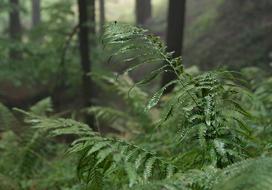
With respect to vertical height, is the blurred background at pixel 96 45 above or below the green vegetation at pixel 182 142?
→ below

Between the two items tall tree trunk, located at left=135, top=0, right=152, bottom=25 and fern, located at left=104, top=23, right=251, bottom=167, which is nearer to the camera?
fern, located at left=104, top=23, right=251, bottom=167

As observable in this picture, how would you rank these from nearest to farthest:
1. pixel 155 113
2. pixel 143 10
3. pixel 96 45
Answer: pixel 155 113, pixel 96 45, pixel 143 10

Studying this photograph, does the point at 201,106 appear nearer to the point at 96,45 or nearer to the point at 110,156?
the point at 110,156

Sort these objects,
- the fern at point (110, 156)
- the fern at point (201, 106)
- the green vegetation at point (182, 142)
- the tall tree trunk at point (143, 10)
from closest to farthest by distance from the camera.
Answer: the green vegetation at point (182, 142), the fern at point (110, 156), the fern at point (201, 106), the tall tree trunk at point (143, 10)

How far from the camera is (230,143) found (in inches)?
132

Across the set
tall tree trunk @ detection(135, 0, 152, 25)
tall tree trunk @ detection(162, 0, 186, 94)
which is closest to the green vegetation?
tall tree trunk @ detection(162, 0, 186, 94)

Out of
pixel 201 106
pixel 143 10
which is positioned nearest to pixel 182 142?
pixel 201 106

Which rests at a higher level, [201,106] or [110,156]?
[201,106]

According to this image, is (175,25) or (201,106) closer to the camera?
(201,106)

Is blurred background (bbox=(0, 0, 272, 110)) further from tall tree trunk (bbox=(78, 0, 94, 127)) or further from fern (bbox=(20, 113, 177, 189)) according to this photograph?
fern (bbox=(20, 113, 177, 189))

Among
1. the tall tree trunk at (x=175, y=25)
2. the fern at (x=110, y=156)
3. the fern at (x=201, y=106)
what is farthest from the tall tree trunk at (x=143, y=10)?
the fern at (x=110, y=156)

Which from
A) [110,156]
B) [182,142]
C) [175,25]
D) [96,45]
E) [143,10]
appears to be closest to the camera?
[110,156]

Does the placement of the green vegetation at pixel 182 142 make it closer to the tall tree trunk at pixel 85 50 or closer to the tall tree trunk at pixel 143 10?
the tall tree trunk at pixel 85 50

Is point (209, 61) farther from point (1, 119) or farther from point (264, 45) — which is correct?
point (1, 119)
